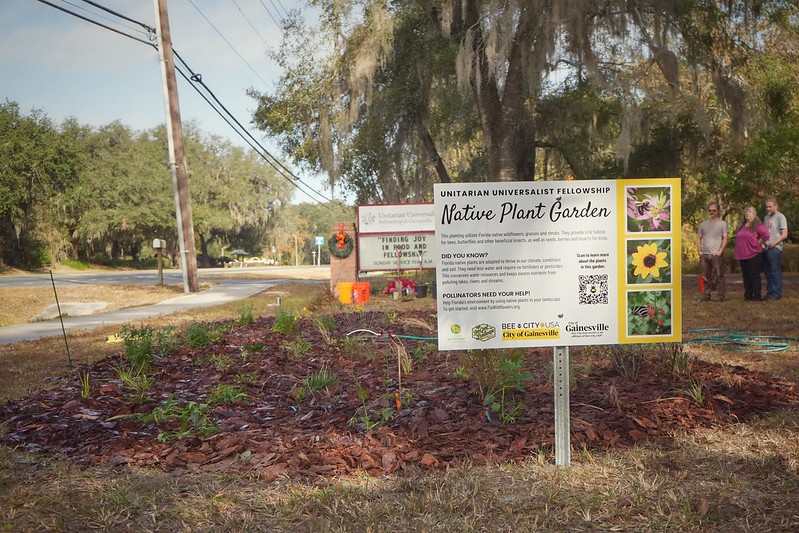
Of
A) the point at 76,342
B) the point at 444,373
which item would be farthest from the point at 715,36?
the point at 76,342

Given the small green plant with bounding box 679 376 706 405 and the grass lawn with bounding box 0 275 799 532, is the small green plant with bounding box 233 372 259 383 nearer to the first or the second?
the grass lawn with bounding box 0 275 799 532

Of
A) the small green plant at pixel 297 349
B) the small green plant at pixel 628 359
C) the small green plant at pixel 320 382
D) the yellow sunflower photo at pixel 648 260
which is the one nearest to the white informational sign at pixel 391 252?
the small green plant at pixel 297 349

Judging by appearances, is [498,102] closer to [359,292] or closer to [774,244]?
[359,292]

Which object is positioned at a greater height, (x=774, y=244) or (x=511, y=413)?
(x=774, y=244)

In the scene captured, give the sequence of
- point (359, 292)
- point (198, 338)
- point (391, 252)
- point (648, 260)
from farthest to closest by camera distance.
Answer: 1. point (391, 252)
2. point (359, 292)
3. point (198, 338)
4. point (648, 260)

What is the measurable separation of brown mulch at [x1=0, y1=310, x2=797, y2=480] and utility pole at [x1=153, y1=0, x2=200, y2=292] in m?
13.2

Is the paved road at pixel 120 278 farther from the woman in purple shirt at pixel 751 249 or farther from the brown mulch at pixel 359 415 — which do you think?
the brown mulch at pixel 359 415

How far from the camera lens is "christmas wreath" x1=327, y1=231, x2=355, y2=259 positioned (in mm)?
16703

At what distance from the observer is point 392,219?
56.5ft

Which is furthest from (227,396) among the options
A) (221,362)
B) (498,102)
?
(498,102)

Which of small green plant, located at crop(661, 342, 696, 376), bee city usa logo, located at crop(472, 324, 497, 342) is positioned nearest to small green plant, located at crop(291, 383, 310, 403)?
bee city usa logo, located at crop(472, 324, 497, 342)

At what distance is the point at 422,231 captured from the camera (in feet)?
56.9

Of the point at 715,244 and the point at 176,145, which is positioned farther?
the point at 176,145

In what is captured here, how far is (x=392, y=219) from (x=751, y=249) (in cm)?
775
